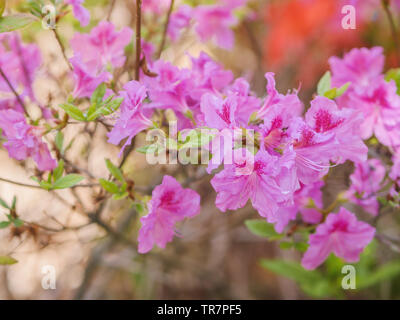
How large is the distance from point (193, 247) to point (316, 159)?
1.88 metres

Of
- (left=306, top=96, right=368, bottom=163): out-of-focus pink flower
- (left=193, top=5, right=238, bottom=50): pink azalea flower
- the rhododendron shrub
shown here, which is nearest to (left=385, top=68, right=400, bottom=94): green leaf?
the rhododendron shrub

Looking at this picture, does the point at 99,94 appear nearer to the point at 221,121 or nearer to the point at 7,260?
the point at 221,121

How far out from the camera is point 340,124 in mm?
827

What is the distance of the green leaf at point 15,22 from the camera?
90 cm

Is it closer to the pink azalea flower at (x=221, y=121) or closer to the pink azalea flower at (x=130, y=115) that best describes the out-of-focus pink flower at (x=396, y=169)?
the pink azalea flower at (x=221, y=121)

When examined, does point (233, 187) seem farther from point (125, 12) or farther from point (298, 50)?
point (298, 50)

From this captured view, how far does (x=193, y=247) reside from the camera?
8.49ft

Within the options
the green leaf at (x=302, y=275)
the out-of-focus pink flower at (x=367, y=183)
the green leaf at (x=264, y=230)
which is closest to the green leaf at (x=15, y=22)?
the green leaf at (x=264, y=230)

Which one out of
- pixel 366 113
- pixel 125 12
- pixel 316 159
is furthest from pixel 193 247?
pixel 316 159

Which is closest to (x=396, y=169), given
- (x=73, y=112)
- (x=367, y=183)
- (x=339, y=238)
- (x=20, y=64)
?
(x=367, y=183)

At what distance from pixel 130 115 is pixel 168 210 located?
232mm

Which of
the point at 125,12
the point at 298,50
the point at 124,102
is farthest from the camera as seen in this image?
the point at 298,50

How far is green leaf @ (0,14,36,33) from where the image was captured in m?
0.90

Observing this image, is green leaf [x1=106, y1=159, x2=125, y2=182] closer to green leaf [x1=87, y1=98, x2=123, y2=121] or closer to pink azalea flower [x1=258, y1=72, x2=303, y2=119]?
green leaf [x1=87, y1=98, x2=123, y2=121]
